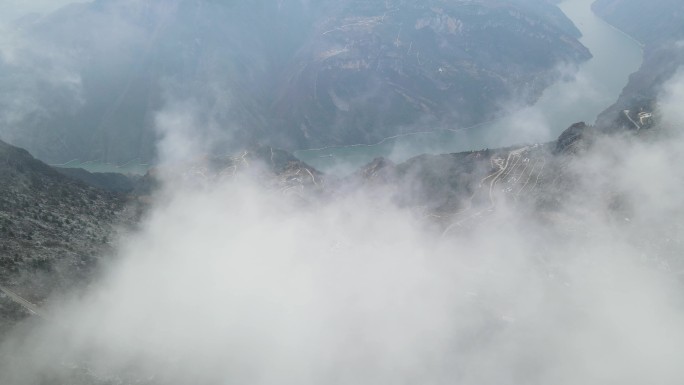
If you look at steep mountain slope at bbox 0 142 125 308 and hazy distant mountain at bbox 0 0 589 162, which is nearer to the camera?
steep mountain slope at bbox 0 142 125 308

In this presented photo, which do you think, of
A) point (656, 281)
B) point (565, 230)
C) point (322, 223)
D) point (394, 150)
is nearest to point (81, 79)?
point (394, 150)

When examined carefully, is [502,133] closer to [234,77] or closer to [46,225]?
[234,77]

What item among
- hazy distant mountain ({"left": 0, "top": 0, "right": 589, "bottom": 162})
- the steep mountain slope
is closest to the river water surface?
hazy distant mountain ({"left": 0, "top": 0, "right": 589, "bottom": 162})

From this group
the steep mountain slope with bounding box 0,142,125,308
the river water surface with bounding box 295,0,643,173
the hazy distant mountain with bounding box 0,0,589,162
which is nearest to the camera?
the steep mountain slope with bounding box 0,142,125,308

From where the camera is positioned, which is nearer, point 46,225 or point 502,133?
point 46,225

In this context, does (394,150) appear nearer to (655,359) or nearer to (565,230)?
(565,230)

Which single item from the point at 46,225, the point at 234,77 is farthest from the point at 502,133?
the point at 46,225

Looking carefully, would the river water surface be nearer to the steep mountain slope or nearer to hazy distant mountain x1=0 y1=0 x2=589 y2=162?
hazy distant mountain x1=0 y1=0 x2=589 y2=162

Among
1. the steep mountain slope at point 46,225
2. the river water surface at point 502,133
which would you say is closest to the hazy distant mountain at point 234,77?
the river water surface at point 502,133

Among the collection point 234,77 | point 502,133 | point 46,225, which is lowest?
point 46,225

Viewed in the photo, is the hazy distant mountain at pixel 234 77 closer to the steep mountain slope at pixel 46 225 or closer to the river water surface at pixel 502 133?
the river water surface at pixel 502 133
